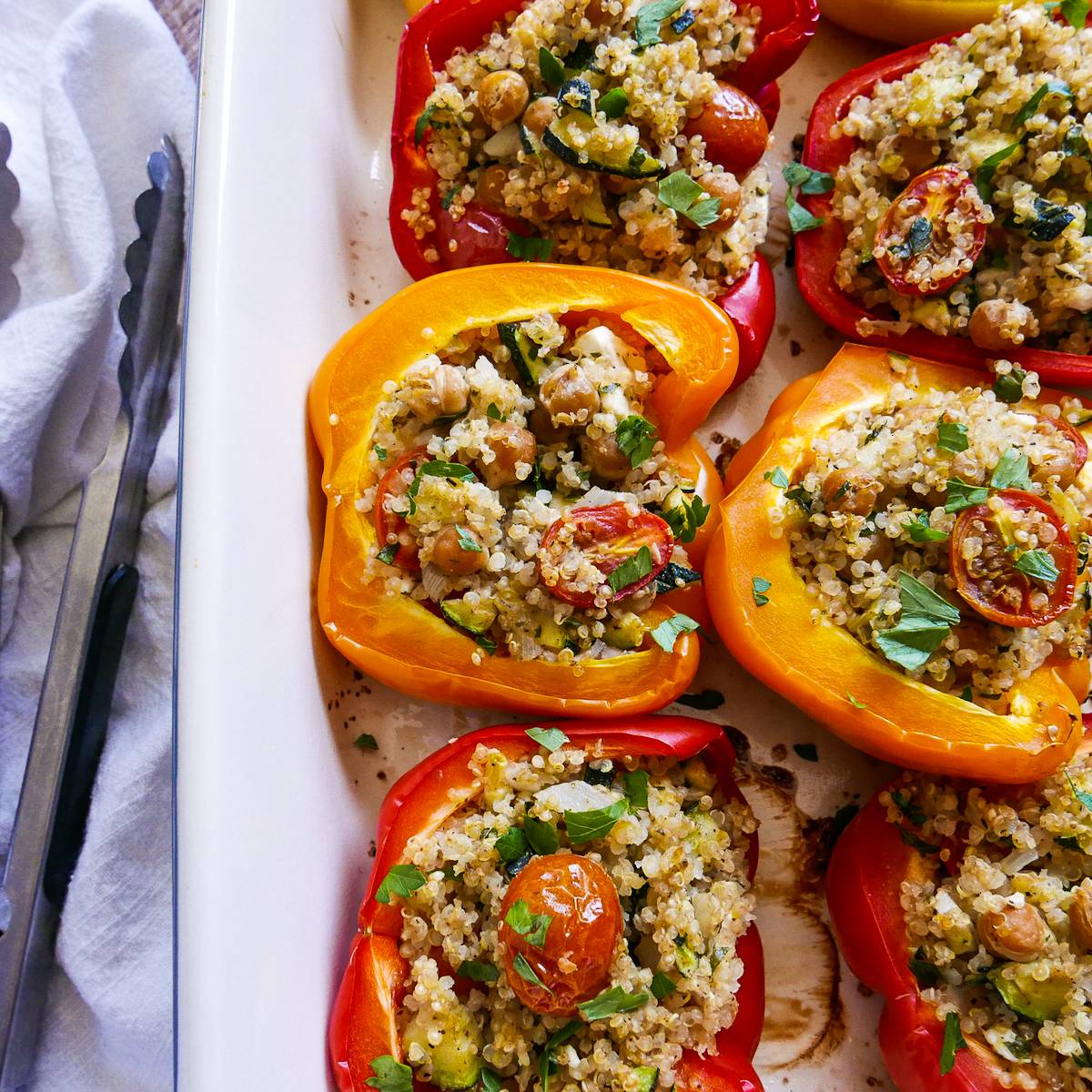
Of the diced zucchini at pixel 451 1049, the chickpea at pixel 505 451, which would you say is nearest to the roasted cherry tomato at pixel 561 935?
the diced zucchini at pixel 451 1049

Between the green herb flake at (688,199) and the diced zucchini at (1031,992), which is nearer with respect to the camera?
the diced zucchini at (1031,992)

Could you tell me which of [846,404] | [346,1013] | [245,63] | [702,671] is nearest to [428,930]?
[346,1013]

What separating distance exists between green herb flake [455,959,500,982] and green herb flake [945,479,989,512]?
1.08m

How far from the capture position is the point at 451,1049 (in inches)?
67.5

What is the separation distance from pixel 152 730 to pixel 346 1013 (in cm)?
78

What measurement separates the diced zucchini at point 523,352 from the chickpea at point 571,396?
6cm

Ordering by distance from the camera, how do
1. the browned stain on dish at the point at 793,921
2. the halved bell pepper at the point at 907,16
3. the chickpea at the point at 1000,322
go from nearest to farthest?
the chickpea at the point at 1000,322, the browned stain on dish at the point at 793,921, the halved bell pepper at the point at 907,16

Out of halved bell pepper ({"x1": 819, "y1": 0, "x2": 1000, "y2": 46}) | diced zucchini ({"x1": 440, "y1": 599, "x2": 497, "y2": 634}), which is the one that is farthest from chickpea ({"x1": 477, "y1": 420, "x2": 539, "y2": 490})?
halved bell pepper ({"x1": 819, "y1": 0, "x2": 1000, "y2": 46})

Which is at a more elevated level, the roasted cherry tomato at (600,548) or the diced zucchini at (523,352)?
the diced zucchini at (523,352)

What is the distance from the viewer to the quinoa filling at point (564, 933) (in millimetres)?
1710

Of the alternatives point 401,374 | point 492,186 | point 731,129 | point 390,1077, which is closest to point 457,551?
point 401,374

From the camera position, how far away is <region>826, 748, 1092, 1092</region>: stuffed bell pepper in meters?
1.77

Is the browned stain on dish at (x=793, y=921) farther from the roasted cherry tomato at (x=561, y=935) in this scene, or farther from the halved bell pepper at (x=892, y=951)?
the roasted cherry tomato at (x=561, y=935)

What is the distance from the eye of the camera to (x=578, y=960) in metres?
1.68
